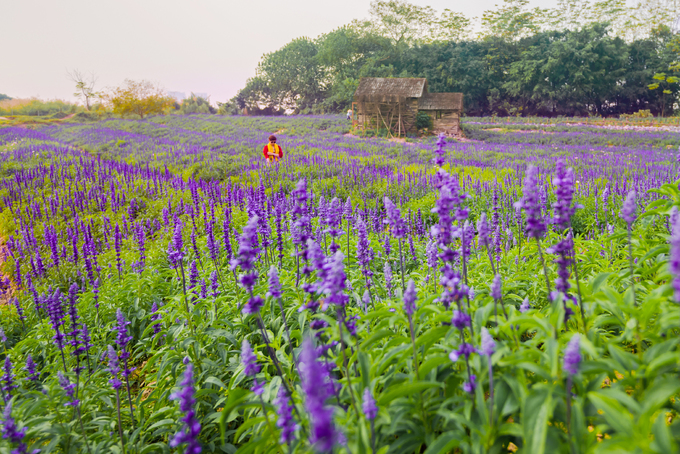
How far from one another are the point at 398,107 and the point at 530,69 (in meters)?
29.3

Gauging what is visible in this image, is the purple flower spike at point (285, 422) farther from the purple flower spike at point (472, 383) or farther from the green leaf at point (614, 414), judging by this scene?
the green leaf at point (614, 414)

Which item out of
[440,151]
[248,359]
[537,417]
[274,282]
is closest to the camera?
[537,417]

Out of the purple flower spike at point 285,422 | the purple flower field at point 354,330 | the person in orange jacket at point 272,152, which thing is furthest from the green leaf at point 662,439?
the person in orange jacket at point 272,152

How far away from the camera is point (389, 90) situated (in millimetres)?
32594

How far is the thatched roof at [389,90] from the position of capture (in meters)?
31.3

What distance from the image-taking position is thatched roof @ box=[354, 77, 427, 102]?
1232 inches

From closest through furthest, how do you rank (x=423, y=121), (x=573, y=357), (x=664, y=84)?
1. (x=573, y=357)
2. (x=423, y=121)
3. (x=664, y=84)

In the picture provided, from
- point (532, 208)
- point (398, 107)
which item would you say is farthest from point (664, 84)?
point (532, 208)

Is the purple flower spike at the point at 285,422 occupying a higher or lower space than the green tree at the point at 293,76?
lower

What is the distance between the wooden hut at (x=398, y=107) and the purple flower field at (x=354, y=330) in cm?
2431

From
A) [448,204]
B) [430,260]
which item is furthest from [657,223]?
[448,204]

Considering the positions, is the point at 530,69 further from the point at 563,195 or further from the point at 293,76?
the point at 563,195

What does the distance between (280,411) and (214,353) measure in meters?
2.20

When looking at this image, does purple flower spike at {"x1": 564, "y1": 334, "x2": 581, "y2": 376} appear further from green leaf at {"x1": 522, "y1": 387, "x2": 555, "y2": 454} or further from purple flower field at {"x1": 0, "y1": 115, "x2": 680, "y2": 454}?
green leaf at {"x1": 522, "y1": 387, "x2": 555, "y2": 454}
